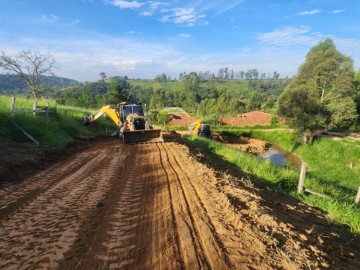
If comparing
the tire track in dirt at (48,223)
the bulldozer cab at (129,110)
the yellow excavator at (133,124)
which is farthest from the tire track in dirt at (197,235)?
the bulldozer cab at (129,110)

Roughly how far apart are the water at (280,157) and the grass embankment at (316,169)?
3.46ft

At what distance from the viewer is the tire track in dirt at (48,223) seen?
155 inches

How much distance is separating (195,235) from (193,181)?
3223 mm

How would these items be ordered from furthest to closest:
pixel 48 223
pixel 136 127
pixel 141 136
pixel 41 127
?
pixel 136 127 < pixel 141 136 < pixel 41 127 < pixel 48 223

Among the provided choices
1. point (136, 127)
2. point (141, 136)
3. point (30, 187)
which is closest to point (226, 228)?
point (30, 187)

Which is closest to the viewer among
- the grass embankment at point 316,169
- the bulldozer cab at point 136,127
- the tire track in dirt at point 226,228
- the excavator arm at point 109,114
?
Result: the tire track in dirt at point 226,228

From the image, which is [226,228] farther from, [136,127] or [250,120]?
[250,120]

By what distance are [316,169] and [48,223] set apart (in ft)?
96.3

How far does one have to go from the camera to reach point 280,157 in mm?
34625

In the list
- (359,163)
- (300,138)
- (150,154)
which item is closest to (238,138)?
(300,138)

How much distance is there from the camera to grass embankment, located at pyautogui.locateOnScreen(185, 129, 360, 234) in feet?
27.1

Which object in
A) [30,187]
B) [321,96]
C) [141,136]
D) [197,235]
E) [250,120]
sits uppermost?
[321,96]

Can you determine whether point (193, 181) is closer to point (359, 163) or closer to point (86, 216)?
point (86, 216)

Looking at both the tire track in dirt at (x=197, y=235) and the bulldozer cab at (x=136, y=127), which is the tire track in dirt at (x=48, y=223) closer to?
the tire track in dirt at (x=197, y=235)
